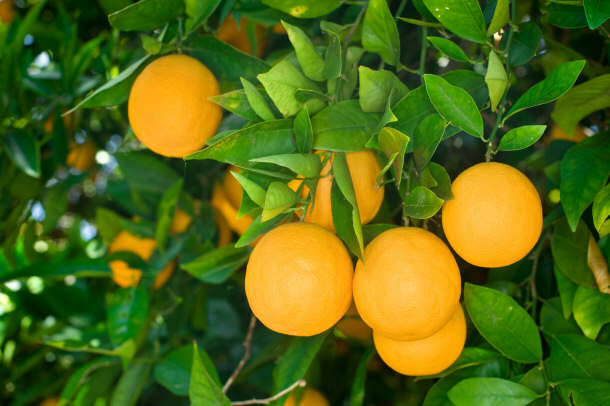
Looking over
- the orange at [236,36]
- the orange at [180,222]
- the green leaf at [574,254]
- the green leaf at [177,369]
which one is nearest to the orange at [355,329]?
the green leaf at [177,369]

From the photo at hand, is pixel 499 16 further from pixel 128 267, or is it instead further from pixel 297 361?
pixel 128 267

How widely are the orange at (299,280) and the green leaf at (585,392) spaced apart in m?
0.37

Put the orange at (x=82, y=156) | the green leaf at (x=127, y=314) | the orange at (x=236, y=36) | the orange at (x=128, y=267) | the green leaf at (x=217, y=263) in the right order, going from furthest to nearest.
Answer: the orange at (x=82, y=156) → the orange at (x=236, y=36) → the orange at (x=128, y=267) → the green leaf at (x=127, y=314) → the green leaf at (x=217, y=263)

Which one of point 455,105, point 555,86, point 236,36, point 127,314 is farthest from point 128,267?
point 555,86

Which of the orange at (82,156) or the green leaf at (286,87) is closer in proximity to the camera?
the green leaf at (286,87)

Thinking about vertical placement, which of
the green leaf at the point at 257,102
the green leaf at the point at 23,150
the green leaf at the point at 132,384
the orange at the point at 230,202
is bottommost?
the green leaf at the point at 132,384

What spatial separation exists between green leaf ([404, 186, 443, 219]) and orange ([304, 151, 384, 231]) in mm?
75

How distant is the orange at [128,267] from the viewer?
1359 mm

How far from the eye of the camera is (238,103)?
928mm

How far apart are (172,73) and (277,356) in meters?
0.66

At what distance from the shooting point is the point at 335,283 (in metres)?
0.80

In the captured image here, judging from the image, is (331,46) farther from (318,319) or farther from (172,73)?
(318,319)

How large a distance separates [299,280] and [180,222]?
31.3 inches

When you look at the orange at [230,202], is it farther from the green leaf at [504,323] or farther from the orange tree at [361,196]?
the green leaf at [504,323]
